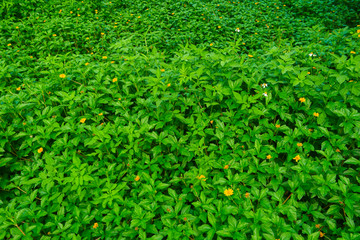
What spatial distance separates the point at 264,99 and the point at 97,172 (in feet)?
5.40

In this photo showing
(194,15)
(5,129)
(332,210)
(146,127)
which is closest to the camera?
(332,210)

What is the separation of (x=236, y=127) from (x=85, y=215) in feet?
4.55

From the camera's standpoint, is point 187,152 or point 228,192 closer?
point 228,192

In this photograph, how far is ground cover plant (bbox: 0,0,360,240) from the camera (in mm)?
1585

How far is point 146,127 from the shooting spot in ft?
6.53

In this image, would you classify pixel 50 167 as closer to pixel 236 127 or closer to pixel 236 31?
pixel 236 127

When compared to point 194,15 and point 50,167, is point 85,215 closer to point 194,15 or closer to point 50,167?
point 50,167

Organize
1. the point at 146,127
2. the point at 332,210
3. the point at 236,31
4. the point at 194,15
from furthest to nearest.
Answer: the point at 194,15
the point at 236,31
the point at 146,127
the point at 332,210

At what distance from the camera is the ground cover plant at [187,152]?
1.58m

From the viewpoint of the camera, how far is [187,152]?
1.95 meters

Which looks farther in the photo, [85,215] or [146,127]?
[146,127]

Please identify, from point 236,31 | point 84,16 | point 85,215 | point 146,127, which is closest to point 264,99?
point 146,127

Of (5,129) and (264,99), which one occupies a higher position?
(264,99)

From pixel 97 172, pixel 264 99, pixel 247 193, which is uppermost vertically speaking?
pixel 264 99
